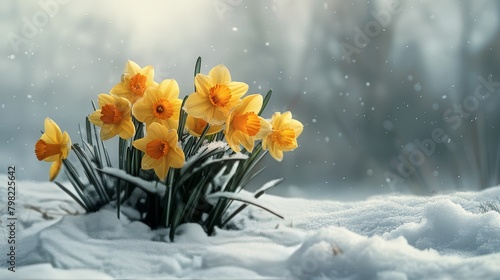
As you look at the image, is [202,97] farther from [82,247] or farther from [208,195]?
[82,247]

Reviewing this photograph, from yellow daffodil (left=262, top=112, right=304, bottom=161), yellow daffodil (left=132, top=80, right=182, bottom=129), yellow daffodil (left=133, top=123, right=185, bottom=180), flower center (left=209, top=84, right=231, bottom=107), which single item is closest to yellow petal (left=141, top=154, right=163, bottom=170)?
yellow daffodil (left=133, top=123, right=185, bottom=180)

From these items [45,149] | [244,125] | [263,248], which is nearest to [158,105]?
[244,125]

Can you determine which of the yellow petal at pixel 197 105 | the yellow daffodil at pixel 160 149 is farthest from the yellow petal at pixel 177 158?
the yellow petal at pixel 197 105

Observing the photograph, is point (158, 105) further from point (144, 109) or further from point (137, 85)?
point (137, 85)

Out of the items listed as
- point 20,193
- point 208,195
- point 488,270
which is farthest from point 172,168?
point 20,193

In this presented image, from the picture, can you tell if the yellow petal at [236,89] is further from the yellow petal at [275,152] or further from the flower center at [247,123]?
the yellow petal at [275,152]

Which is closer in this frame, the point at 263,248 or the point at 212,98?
the point at 263,248

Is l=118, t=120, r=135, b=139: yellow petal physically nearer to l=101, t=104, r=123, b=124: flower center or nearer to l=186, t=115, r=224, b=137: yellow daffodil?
l=101, t=104, r=123, b=124: flower center
